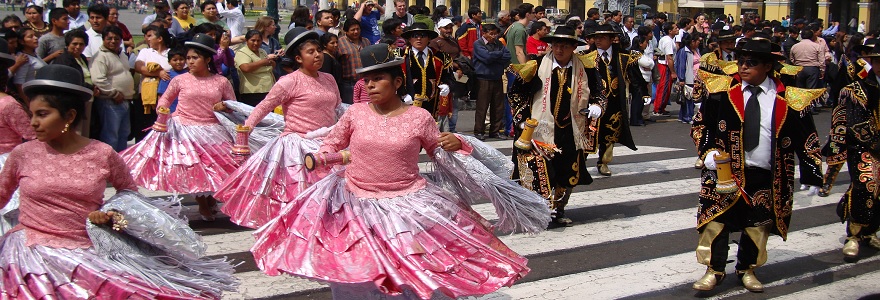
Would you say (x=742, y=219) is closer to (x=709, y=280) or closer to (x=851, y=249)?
(x=709, y=280)

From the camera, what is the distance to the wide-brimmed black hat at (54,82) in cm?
496

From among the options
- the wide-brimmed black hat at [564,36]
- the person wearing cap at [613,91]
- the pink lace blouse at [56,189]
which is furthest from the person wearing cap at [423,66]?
the pink lace blouse at [56,189]

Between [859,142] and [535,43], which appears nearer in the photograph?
[859,142]

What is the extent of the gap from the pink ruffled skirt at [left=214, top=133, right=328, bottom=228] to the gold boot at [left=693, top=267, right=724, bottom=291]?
9.97 ft

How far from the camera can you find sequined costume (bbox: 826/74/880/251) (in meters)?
8.11

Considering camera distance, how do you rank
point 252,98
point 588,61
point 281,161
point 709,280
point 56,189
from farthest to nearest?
1. point 252,98
2. point 588,61
3. point 281,161
4. point 709,280
5. point 56,189

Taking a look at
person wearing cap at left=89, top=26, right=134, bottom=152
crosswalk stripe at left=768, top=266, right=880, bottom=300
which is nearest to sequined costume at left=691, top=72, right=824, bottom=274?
crosswalk stripe at left=768, top=266, right=880, bottom=300

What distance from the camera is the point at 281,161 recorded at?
26.9 feet

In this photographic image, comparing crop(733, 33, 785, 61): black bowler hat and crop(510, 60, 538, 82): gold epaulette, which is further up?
crop(733, 33, 785, 61): black bowler hat

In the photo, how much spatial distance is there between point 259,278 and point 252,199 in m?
0.86

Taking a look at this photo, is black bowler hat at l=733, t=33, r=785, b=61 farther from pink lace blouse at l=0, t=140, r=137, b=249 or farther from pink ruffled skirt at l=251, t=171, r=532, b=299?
pink lace blouse at l=0, t=140, r=137, b=249

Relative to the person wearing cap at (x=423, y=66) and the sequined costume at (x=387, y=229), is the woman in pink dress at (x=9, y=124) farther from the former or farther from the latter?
the person wearing cap at (x=423, y=66)

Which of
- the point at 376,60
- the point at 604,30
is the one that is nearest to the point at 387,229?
the point at 376,60

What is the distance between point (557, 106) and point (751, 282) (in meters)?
2.48
